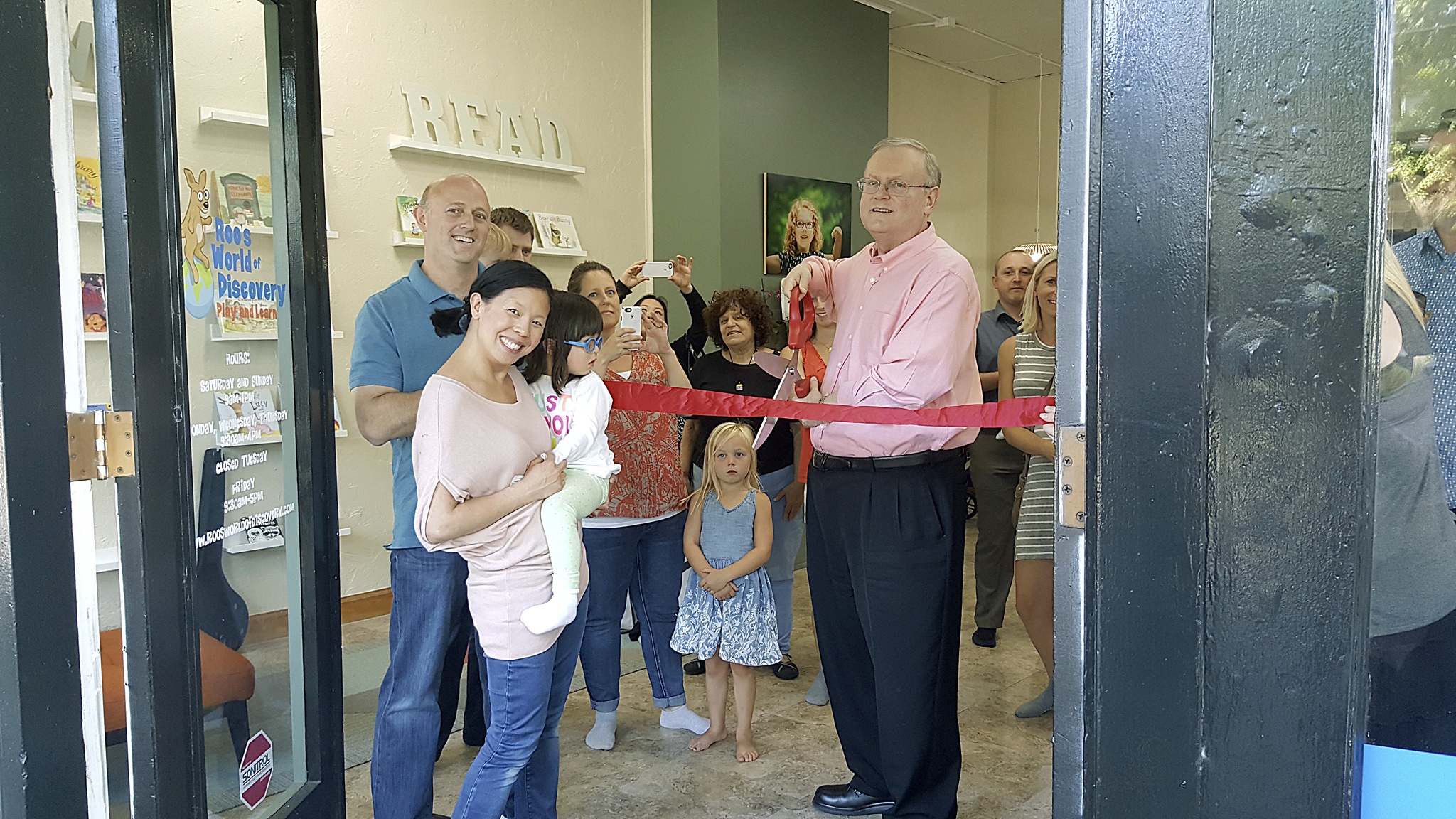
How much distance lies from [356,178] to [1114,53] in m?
4.24

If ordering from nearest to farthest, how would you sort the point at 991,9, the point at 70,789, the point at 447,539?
the point at 70,789
the point at 447,539
the point at 991,9

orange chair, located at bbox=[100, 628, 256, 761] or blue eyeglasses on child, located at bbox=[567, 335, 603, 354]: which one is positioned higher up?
blue eyeglasses on child, located at bbox=[567, 335, 603, 354]

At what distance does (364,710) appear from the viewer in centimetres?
367

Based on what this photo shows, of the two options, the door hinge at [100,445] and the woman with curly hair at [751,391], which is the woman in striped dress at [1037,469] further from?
the door hinge at [100,445]

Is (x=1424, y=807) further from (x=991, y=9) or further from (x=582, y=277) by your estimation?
(x=991, y=9)

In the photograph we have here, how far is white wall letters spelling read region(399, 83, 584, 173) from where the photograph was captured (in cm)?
485

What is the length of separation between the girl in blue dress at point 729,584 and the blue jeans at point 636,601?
0.08 meters

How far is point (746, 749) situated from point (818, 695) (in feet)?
2.00

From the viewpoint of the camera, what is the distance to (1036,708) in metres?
3.64

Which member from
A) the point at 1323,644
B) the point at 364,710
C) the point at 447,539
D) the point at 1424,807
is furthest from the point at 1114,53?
the point at 364,710

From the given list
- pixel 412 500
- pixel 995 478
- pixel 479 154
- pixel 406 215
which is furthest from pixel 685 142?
pixel 412 500

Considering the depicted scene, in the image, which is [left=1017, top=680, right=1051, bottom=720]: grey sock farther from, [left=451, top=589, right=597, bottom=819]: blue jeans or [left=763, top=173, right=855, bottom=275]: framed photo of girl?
[left=763, top=173, right=855, bottom=275]: framed photo of girl

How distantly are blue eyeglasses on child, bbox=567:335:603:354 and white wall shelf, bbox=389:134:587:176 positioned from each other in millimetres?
2869

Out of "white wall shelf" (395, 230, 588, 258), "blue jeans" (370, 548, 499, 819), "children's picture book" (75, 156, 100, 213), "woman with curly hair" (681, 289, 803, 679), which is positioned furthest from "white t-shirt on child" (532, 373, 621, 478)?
"white wall shelf" (395, 230, 588, 258)
